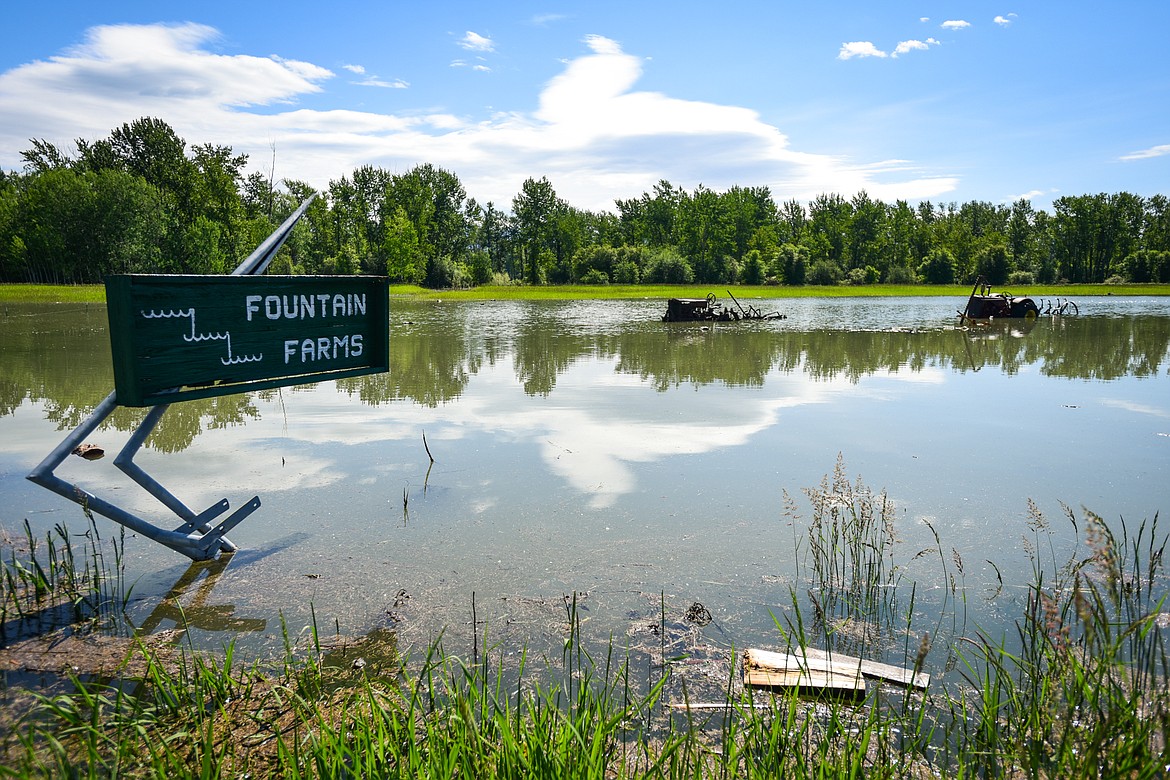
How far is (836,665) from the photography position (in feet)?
12.2

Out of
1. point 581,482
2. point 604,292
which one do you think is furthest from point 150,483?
point 604,292

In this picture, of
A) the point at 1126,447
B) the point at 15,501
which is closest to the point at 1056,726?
the point at 1126,447

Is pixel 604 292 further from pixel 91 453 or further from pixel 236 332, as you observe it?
pixel 236 332

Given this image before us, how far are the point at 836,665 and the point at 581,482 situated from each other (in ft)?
12.3

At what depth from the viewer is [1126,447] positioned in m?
8.60

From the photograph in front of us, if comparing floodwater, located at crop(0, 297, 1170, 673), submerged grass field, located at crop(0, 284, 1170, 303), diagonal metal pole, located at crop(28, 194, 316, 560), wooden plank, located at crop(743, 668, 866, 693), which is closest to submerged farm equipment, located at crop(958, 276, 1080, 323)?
floodwater, located at crop(0, 297, 1170, 673)

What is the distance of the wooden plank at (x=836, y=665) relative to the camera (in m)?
3.62

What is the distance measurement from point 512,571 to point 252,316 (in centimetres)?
233

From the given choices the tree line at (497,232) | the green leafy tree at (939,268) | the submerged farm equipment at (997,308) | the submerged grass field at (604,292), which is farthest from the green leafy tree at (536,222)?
the submerged farm equipment at (997,308)

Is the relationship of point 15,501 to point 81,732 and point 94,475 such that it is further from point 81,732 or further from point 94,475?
point 81,732

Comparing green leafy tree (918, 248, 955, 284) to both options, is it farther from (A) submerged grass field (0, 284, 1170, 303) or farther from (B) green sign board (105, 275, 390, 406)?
(B) green sign board (105, 275, 390, 406)

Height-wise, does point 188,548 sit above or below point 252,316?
below

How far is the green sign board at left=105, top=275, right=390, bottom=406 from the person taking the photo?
3.85 m

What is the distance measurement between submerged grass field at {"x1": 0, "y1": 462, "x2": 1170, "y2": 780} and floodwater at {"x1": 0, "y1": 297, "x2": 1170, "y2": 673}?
0.29 meters
